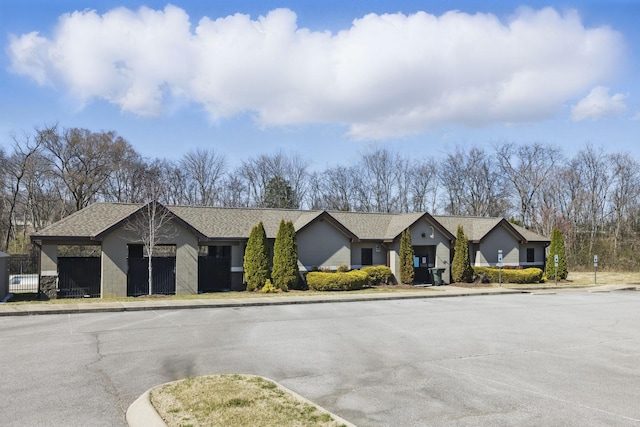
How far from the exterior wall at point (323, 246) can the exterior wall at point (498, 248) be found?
37.2ft

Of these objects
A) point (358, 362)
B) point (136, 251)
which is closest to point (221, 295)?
point (136, 251)

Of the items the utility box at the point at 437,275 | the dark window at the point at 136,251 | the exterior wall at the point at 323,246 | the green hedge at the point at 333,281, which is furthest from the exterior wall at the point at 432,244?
the dark window at the point at 136,251

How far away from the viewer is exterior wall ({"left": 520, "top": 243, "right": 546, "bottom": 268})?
41844 mm

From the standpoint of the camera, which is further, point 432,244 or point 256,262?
Answer: point 432,244

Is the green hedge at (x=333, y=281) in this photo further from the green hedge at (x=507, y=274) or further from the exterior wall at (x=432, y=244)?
the green hedge at (x=507, y=274)

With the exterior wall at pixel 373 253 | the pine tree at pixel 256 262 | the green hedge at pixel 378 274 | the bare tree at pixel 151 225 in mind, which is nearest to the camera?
the bare tree at pixel 151 225

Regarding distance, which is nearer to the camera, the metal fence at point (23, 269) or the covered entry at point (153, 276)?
the covered entry at point (153, 276)

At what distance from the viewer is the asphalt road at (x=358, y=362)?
7926 millimetres

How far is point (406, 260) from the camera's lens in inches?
1368

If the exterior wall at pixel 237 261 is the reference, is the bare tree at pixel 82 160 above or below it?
above

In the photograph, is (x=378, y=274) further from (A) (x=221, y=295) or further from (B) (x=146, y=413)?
(B) (x=146, y=413)

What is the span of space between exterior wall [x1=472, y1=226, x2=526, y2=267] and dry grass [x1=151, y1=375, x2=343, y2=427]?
1288 inches

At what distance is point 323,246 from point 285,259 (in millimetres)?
3761

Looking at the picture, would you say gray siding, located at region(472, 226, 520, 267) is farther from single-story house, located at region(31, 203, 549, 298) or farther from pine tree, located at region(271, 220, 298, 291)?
pine tree, located at region(271, 220, 298, 291)
